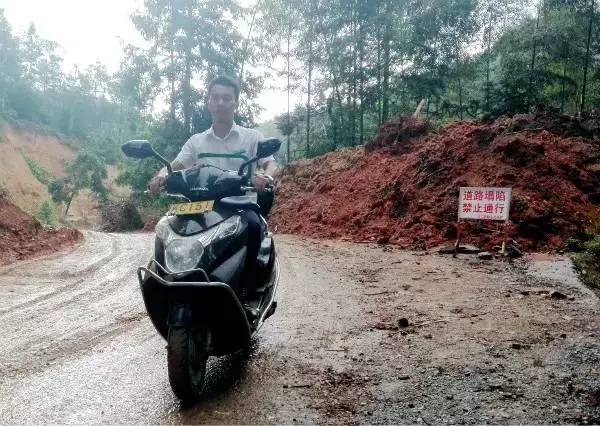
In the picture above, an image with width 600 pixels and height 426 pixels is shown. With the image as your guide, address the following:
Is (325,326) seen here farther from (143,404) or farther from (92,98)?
(92,98)

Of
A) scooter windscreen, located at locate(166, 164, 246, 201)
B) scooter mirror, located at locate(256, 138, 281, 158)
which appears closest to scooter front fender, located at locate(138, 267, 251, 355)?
scooter windscreen, located at locate(166, 164, 246, 201)

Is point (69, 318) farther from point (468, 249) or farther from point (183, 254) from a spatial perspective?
point (468, 249)

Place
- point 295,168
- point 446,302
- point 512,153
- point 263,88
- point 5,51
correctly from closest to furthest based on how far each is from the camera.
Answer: point 446,302 < point 512,153 < point 295,168 < point 263,88 < point 5,51

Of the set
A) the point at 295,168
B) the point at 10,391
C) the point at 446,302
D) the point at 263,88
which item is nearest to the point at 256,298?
the point at 10,391

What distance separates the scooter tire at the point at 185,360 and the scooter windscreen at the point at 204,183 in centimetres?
80

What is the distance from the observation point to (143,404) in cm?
254

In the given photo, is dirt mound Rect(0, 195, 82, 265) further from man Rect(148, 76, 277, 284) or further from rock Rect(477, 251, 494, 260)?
rock Rect(477, 251, 494, 260)

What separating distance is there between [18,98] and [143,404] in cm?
6314

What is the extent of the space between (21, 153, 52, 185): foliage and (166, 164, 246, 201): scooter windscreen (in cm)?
4779

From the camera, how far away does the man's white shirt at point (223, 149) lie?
3393 mm

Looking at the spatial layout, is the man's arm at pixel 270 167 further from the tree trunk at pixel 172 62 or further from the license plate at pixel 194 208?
the tree trunk at pixel 172 62

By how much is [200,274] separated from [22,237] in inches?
341

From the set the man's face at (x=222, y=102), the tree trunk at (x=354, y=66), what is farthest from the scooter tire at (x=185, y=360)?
the tree trunk at (x=354, y=66)

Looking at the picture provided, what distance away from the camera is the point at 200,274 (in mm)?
2391
